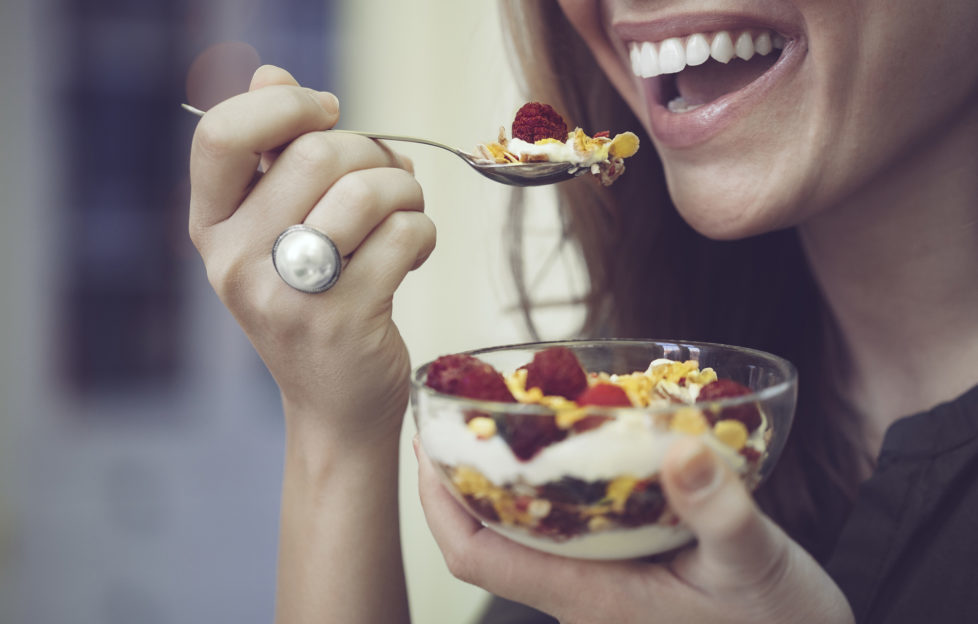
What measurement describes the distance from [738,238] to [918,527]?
1.12 feet

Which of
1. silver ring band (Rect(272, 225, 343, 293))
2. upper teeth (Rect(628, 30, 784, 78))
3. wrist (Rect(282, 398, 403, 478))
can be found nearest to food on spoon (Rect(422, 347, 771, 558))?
silver ring band (Rect(272, 225, 343, 293))

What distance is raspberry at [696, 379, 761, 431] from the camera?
50cm

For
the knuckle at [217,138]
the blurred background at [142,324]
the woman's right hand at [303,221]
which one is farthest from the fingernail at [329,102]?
the blurred background at [142,324]

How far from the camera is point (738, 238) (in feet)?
2.86

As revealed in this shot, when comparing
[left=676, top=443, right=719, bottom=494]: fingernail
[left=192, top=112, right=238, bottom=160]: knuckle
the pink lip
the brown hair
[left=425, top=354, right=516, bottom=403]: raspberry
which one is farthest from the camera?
the brown hair

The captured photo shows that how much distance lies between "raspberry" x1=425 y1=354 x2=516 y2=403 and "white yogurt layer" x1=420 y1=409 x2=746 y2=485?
0.04 meters

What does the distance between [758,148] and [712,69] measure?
19 centimetres

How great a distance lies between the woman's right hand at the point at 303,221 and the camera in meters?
0.69

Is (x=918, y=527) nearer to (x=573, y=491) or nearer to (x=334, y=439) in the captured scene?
(x=573, y=491)

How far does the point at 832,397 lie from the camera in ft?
3.47

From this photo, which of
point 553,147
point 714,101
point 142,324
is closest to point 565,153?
point 553,147

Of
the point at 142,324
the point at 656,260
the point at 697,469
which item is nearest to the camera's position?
the point at 697,469

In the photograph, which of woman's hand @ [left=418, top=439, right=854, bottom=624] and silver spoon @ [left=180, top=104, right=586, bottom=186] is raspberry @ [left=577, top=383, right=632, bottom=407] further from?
silver spoon @ [left=180, top=104, right=586, bottom=186]

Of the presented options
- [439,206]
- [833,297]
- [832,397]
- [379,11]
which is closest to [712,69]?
[833,297]
